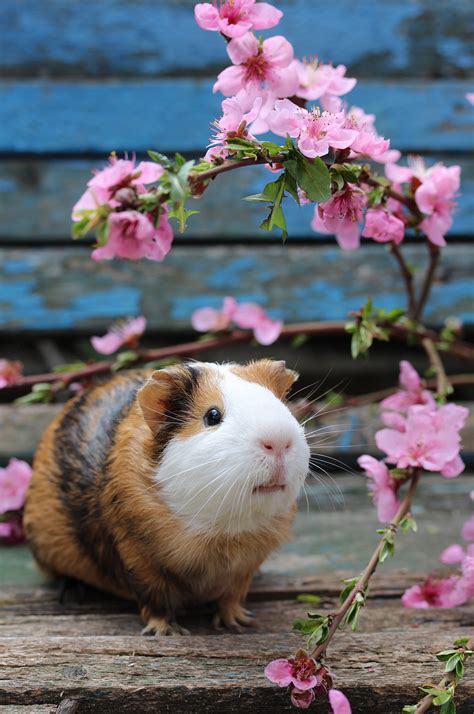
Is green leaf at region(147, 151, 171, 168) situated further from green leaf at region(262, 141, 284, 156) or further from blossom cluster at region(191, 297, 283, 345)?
blossom cluster at region(191, 297, 283, 345)

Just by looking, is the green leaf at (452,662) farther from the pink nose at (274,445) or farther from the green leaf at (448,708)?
the pink nose at (274,445)

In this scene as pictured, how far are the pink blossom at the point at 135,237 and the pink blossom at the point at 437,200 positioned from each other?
2.63 ft

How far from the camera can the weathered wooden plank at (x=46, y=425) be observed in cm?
334

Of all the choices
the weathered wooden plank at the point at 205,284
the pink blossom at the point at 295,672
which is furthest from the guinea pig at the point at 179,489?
the weathered wooden plank at the point at 205,284

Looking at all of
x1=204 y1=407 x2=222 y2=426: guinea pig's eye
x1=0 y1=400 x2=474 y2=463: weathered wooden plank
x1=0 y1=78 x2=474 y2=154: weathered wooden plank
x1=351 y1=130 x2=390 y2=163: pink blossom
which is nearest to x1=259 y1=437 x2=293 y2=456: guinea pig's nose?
x1=204 y1=407 x2=222 y2=426: guinea pig's eye

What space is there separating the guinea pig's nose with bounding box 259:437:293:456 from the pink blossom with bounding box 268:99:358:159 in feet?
1.85

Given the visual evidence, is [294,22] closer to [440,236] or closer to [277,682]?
[440,236]

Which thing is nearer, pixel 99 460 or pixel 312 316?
pixel 99 460

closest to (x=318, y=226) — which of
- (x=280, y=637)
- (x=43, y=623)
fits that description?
(x=280, y=637)

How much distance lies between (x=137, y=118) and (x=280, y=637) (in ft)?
7.25

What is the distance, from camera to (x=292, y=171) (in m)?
1.65

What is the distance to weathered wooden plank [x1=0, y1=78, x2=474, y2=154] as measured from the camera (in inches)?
132

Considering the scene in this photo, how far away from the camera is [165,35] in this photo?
3.39 meters

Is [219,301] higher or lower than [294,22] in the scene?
lower
